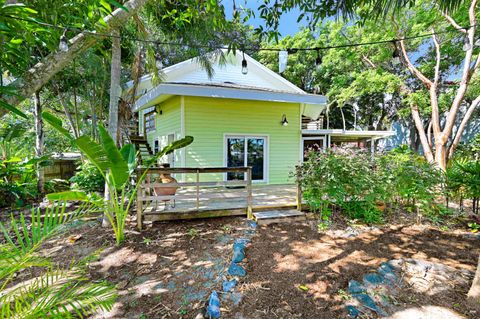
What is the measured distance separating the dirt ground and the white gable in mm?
6738

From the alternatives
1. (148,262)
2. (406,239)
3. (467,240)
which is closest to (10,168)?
(148,262)

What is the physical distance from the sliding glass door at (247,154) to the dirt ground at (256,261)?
3.45 metres

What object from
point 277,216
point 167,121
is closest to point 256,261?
point 277,216

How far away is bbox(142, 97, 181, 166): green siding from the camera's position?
26.8 feet

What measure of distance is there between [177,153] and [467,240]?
7.90m

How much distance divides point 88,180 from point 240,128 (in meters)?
5.56

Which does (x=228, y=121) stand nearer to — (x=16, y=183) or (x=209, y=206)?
(x=209, y=206)

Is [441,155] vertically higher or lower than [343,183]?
higher

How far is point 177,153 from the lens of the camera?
8.20 meters

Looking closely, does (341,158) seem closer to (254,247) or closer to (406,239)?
(406,239)

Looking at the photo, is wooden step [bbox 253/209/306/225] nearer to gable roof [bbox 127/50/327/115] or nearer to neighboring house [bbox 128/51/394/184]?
neighboring house [bbox 128/51/394/184]

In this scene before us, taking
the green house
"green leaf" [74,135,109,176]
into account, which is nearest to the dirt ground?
"green leaf" [74,135,109,176]

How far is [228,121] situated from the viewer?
838 centimetres

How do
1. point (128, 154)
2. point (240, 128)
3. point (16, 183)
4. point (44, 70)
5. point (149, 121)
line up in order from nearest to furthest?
point (44, 70), point (128, 154), point (16, 183), point (240, 128), point (149, 121)
